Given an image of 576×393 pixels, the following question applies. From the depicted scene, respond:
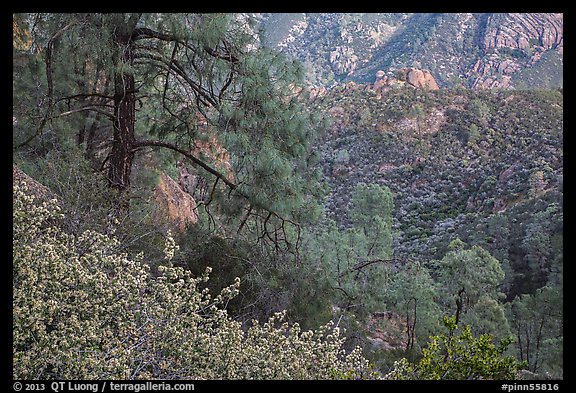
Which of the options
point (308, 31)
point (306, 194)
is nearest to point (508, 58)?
point (308, 31)

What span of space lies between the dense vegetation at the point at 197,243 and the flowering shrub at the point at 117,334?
0.5 inches

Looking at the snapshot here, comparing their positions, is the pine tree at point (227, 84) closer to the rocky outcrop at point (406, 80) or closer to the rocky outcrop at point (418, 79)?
the rocky outcrop at point (406, 80)

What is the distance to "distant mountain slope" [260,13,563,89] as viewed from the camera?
3972 cm

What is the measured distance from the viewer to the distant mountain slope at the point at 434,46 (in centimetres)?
3972

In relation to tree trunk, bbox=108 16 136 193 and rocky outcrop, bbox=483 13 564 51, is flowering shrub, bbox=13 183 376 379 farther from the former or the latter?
rocky outcrop, bbox=483 13 564 51

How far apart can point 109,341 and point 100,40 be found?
307 cm

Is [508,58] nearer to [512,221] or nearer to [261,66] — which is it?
[512,221]

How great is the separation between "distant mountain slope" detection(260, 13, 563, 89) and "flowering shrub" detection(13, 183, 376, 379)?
120ft

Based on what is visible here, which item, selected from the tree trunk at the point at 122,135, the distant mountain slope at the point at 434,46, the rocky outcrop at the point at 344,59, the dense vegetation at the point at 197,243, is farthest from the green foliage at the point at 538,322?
the rocky outcrop at the point at 344,59

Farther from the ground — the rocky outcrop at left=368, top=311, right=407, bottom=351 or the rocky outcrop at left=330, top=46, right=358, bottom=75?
the rocky outcrop at left=330, top=46, right=358, bottom=75

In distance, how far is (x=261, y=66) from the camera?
4.90 m

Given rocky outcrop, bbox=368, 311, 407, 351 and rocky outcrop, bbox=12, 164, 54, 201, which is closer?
rocky outcrop, bbox=12, 164, 54, 201

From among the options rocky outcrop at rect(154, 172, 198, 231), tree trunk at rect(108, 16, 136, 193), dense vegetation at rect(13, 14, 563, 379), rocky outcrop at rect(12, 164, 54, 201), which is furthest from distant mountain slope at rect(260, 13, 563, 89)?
rocky outcrop at rect(12, 164, 54, 201)

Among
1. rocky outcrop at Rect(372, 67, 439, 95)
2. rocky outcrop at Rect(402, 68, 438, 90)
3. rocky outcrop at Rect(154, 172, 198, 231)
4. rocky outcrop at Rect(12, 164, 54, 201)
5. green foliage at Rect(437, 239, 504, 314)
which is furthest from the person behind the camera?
rocky outcrop at Rect(402, 68, 438, 90)
